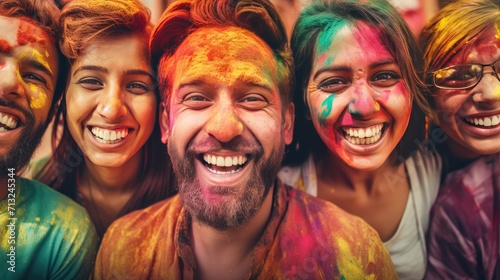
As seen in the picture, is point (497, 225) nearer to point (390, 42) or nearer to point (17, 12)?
point (390, 42)

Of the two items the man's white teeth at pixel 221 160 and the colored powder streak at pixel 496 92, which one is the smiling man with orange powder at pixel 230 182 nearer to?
the man's white teeth at pixel 221 160

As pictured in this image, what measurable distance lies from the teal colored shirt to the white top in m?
1.08

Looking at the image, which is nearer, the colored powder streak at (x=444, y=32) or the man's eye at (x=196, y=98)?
the man's eye at (x=196, y=98)

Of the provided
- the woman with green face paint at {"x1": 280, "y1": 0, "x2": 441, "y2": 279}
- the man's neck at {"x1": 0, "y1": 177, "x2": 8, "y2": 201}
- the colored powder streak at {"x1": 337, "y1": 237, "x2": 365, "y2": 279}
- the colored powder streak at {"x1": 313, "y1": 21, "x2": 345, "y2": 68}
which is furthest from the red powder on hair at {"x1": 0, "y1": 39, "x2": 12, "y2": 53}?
the colored powder streak at {"x1": 337, "y1": 237, "x2": 365, "y2": 279}

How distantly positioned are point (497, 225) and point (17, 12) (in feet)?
8.81

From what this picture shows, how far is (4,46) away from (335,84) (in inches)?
63.3

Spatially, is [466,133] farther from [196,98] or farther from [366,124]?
[196,98]

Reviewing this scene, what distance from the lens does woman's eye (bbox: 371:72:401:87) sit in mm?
2523

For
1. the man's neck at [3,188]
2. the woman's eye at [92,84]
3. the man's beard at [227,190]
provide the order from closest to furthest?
the man's beard at [227,190] → the woman's eye at [92,84] → the man's neck at [3,188]

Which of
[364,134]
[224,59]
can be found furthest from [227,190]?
[364,134]

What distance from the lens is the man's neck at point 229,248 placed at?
257 centimetres

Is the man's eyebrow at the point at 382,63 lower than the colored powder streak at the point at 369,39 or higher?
lower

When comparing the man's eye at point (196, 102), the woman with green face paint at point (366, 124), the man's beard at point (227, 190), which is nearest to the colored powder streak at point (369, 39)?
the woman with green face paint at point (366, 124)

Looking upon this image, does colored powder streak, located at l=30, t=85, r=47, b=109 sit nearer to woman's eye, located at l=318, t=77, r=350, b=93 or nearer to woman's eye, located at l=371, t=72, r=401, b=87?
woman's eye, located at l=318, t=77, r=350, b=93
